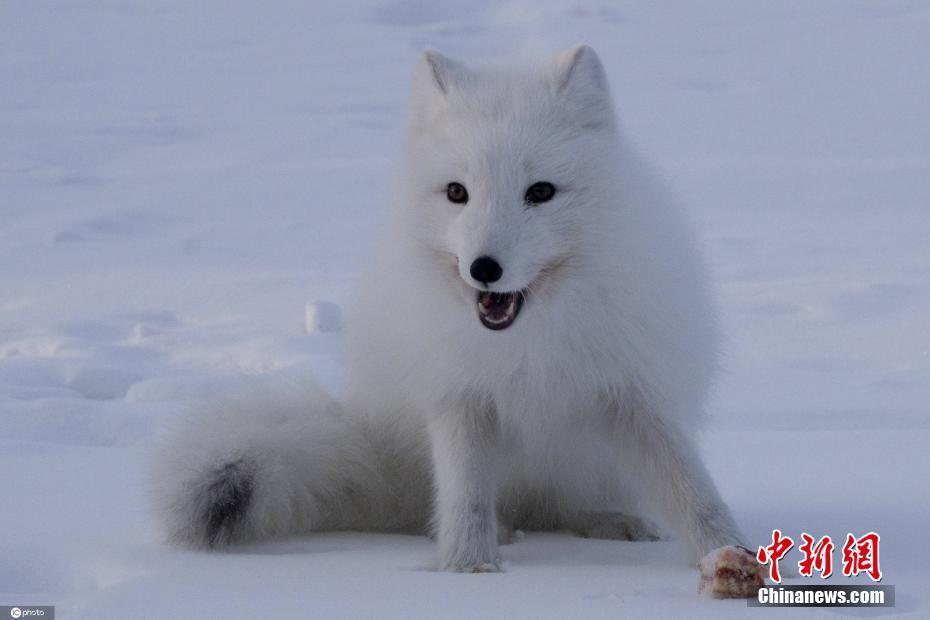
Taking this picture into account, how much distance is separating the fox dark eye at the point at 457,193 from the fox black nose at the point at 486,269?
0.23 metres

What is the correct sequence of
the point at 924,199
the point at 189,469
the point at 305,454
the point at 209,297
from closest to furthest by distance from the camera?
the point at 189,469, the point at 305,454, the point at 209,297, the point at 924,199

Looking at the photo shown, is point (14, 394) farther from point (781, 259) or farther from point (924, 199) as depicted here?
point (924, 199)

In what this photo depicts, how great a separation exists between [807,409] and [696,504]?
1.99m

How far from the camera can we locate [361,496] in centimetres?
293

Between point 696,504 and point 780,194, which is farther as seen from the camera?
point 780,194

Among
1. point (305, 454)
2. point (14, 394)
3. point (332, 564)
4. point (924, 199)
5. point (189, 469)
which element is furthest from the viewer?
point (924, 199)

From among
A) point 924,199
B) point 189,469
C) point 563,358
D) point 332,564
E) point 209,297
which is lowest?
point 332,564

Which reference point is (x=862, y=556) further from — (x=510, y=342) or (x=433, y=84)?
(x=433, y=84)

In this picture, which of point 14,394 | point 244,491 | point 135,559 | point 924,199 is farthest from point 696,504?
point 924,199

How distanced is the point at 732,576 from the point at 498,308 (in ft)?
2.26

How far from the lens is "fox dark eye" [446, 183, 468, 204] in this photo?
8.05 ft

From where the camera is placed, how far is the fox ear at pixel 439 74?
264 cm

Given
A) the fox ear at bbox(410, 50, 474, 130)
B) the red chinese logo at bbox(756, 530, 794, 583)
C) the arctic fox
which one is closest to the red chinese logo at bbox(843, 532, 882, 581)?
the red chinese logo at bbox(756, 530, 794, 583)

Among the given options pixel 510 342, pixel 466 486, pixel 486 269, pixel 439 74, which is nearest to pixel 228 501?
pixel 466 486
